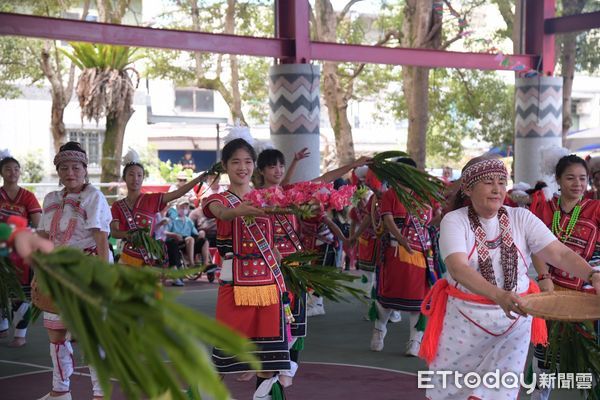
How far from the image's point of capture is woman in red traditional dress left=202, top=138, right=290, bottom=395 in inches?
189

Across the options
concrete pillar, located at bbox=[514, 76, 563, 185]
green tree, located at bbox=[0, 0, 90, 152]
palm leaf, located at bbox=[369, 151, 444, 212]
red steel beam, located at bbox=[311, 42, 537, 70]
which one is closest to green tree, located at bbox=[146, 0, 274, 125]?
green tree, located at bbox=[0, 0, 90, 152]

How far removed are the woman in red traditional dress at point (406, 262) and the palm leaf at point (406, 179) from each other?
1844 millimetres

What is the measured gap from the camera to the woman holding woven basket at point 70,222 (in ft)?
17.0

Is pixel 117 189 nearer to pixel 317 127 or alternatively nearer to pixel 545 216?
pixel 317 127

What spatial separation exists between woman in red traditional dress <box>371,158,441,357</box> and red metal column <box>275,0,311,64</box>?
438 cm

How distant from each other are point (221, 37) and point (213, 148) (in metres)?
18.4

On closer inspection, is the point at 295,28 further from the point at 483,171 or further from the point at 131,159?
the point at 483,171

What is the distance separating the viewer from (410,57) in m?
12.4

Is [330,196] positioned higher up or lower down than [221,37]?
lower down

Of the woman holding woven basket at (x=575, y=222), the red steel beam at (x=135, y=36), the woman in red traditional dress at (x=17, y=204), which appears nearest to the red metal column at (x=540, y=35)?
the red steel beam at (x=135, y=36)

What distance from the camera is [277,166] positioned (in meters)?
6.04

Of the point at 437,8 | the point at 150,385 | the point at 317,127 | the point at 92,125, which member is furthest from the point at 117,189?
the point at 150,385

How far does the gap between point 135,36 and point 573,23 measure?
6468 mm

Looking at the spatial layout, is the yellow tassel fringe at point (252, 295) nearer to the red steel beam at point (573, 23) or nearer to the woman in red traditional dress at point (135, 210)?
the woman in red traditional dress at point (135, 210)
